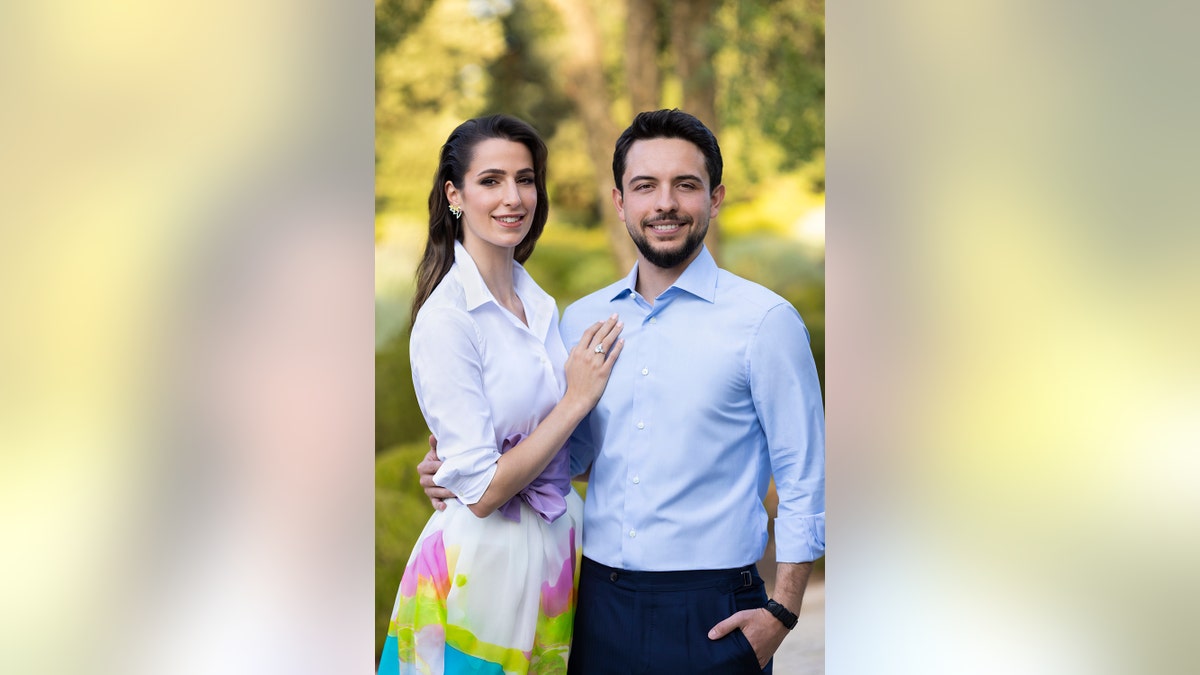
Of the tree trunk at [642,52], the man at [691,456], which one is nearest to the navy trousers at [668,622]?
the man at [691,456]

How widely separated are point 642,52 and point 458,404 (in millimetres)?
4160

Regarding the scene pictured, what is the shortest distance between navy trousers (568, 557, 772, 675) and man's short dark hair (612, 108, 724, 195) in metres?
0.91

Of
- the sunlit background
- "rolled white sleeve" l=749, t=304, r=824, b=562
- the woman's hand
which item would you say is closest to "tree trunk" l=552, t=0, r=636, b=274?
the sunlit background

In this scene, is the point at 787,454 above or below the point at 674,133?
below

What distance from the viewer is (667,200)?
8.43 ft

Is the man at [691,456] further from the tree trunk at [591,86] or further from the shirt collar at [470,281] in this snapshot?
the tree trunk at [591,86]

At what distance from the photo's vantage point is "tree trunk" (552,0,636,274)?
6.27m

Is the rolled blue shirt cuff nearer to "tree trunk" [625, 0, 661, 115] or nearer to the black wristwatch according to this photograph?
the black wristwatch

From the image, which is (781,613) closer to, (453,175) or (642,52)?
(453,175)
